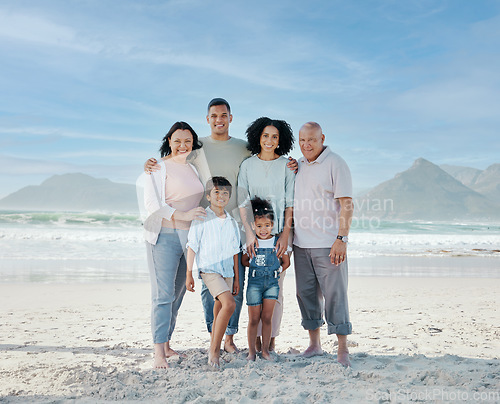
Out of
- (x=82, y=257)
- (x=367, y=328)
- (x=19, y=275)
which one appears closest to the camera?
(x=367, y=328)

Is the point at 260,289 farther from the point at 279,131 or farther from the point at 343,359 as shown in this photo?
the point at 279,131

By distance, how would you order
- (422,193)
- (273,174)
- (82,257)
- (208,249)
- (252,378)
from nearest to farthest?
(252,378), (208,249), (273,174), (82,257), (422,193)

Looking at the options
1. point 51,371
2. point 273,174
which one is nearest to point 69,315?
point 51,371

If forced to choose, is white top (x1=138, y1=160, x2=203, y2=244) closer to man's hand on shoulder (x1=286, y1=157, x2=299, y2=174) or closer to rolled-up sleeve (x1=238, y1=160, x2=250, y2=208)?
rolled-up sleeve (x1=238, y1=160, x2=250, y2=208)

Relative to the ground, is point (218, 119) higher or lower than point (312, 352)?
higher

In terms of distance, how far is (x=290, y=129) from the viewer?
3.82 metres

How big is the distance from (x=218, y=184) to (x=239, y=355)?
58.0 inches

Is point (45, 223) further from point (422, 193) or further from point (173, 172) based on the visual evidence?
point (422, 193)

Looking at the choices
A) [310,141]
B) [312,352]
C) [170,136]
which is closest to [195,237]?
[170,136]

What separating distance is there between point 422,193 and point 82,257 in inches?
3274

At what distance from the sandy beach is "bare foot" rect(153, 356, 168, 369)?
0.12 m

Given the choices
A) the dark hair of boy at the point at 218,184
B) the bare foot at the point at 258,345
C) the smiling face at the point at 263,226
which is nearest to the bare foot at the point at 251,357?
the bare foot at the point at 258,345

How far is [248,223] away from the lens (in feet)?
11.7

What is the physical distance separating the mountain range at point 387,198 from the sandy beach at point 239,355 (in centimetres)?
4782
